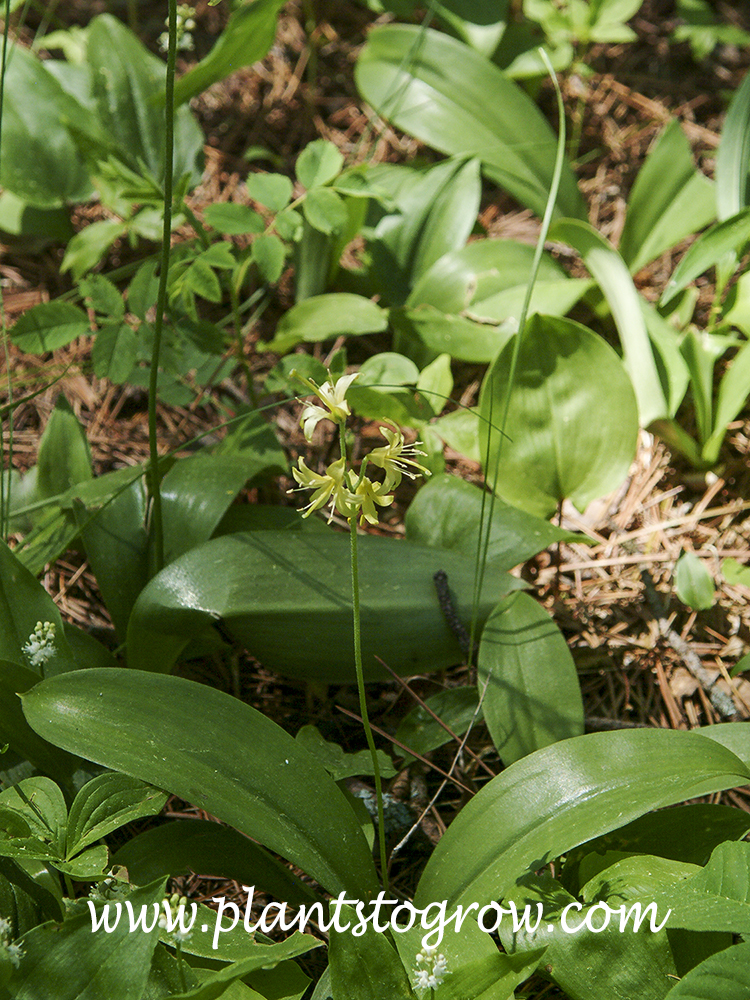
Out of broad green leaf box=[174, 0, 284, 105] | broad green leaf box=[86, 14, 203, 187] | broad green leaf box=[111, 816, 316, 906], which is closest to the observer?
broad green leaf box=[111, 816, 316, 906]

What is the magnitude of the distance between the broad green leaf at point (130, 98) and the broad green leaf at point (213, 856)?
161 cm

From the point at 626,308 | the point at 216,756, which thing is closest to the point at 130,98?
the point at 626,308

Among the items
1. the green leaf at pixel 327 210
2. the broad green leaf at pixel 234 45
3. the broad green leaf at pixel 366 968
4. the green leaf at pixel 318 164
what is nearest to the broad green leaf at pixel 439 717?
the broad green leaf at pixel 366 968

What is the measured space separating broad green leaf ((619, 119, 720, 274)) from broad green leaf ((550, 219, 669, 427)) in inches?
9.6

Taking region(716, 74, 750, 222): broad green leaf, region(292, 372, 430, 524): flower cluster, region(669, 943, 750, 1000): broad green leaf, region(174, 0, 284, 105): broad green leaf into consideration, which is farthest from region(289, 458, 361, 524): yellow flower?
region(716, 74, 750, 222): broad green leaf

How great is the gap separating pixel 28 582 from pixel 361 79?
5.45 ft

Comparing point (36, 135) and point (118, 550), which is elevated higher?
point (36, 135)

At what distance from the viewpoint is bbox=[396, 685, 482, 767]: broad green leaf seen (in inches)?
53.8

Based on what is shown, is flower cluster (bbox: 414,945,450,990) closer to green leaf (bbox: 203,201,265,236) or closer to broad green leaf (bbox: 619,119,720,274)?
green leaf (bbox: 203,201,265,236)

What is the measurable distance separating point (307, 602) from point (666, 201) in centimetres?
152

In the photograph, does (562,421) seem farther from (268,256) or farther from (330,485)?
(330,485)

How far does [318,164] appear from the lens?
1.65 m

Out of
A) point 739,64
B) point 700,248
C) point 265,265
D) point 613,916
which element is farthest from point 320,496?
point 739,64

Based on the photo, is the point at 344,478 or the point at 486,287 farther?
the point at 486,287
